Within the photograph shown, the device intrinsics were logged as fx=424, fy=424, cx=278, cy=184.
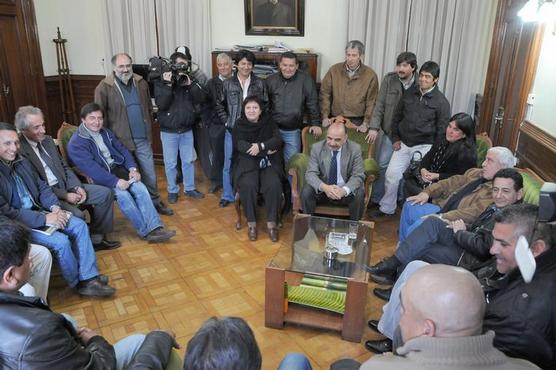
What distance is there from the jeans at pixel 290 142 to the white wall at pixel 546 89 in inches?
78.5

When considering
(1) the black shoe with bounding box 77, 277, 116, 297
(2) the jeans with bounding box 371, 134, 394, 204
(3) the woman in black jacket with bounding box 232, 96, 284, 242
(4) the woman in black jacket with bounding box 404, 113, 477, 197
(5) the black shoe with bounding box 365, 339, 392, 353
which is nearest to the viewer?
(5) the black shoe with bounding box 365, 339, 392, 353

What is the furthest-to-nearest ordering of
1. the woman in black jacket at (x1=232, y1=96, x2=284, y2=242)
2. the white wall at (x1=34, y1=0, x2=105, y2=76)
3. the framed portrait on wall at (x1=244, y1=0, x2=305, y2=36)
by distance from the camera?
1. the white wall at (x1=34, y1=0, x2=105, y2=76)
2. the framed portrait on wall at (x1=244, y1=0, x2=305, y2=36)
3. the woman in black jacket at (x1=232, y1=96, x2=284, y2=242)

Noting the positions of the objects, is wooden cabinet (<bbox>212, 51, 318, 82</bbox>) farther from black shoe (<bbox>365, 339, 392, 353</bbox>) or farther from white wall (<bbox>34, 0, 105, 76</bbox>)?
black shoe (<bbox>365, 339, 392, 353</bbox>)

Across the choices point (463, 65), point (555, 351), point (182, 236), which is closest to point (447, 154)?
point (463, 65)

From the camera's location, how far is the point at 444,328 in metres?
1.11

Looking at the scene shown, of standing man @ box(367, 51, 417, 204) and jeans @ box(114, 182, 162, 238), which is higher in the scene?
standing man @ box(367, 51, 417, 204)

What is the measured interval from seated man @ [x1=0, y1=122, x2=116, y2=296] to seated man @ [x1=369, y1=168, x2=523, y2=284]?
6.05 feet

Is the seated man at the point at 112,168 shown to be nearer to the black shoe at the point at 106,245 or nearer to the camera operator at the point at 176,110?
the black shoe at the point at 106,245

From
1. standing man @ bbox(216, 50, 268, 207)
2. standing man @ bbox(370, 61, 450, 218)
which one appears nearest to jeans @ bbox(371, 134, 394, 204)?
standing man @ bbox(370, 61, 450, 218)

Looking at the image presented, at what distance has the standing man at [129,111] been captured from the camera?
3660mm

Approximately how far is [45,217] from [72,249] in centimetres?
27

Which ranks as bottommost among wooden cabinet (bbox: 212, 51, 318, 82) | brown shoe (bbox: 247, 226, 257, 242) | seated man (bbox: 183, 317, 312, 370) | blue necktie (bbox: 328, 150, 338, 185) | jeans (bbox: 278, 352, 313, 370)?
brown shoe (bbox: 247, 226, 257, 242)

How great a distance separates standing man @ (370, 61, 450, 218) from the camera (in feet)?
11.8

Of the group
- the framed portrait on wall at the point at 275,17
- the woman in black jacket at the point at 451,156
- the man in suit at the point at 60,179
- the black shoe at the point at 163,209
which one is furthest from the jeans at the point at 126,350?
the framed portrait on wall at the point at 275,17
